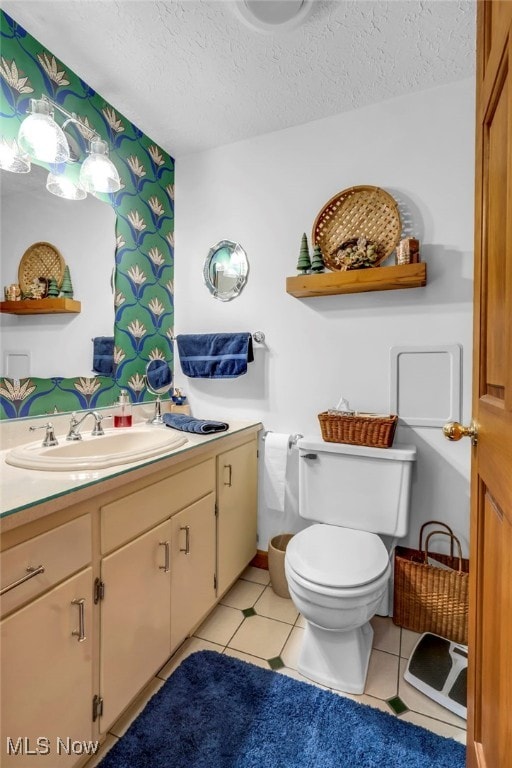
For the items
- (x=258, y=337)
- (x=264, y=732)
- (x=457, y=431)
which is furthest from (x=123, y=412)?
(x=457, y=431)

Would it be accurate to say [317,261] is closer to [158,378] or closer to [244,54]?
[244,54]

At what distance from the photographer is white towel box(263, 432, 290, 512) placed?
1889 mm

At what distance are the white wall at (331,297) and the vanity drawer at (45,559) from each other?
1.20 m

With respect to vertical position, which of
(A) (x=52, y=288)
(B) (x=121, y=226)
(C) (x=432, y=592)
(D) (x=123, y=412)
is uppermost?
(B) (x=121, y=226)

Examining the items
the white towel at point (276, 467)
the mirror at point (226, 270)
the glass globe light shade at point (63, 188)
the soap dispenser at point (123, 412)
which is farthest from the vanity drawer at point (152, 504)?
the glass globe light shade at point (63, 188)

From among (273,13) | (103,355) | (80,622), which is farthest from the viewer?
(103,355)

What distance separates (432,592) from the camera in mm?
1563

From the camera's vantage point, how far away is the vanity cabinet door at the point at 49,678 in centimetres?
80

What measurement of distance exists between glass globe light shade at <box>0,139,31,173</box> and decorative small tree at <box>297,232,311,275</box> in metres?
1.19

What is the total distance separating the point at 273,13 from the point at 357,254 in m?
0.92

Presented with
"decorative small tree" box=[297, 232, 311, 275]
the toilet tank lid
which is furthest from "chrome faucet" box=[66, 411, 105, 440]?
"decorative small tree" box=[297, 232, 311, 275]

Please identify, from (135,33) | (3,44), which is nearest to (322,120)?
(135,33)

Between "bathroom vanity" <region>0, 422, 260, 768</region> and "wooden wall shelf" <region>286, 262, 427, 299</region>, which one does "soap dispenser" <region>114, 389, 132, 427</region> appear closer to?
"bathroom vanity" <region>0, 422, 260, 768</region>

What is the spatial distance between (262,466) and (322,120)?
1854mm
